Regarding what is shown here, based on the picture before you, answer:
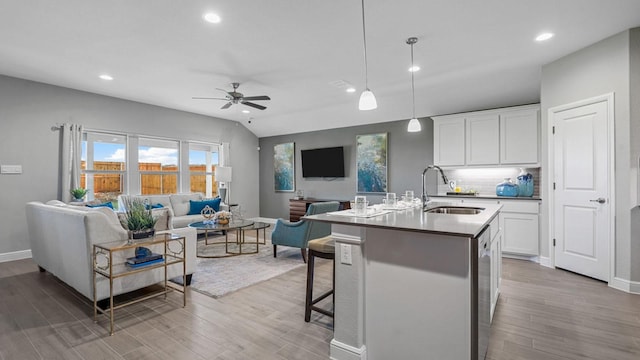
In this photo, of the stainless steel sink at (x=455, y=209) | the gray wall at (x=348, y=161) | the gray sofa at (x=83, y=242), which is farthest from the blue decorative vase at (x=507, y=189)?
the gray sofa at (x=83, y=242)

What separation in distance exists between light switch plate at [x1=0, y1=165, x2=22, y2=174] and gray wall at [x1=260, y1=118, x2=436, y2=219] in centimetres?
500

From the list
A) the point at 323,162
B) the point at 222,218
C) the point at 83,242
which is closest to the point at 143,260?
the point at 83,242

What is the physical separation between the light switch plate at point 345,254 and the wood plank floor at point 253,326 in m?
0.68

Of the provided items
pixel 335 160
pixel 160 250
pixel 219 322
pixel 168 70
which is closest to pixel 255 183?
pixel 335 160

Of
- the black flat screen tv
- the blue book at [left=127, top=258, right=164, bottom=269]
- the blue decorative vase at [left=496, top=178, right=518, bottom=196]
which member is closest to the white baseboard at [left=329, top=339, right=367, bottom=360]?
the blue book at [left=127, top=258, right=164, bottom=269]

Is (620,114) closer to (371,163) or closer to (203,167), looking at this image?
(371,163)

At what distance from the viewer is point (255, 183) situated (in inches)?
336

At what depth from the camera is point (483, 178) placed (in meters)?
5.40

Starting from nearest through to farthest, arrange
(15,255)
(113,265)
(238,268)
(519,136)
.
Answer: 1. (113,265)
2. (238,268)
3. (15,255)
4. (519,136)

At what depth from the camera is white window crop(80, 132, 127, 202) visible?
5.54m

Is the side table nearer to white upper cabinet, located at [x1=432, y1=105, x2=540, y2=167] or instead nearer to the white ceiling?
the white ceiling

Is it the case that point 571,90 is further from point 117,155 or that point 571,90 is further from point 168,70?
point 117,155

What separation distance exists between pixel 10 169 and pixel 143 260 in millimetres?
3797

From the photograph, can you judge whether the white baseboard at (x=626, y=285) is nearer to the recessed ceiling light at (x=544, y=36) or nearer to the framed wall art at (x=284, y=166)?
the recessed ceiling light at (x=544, y=36)
